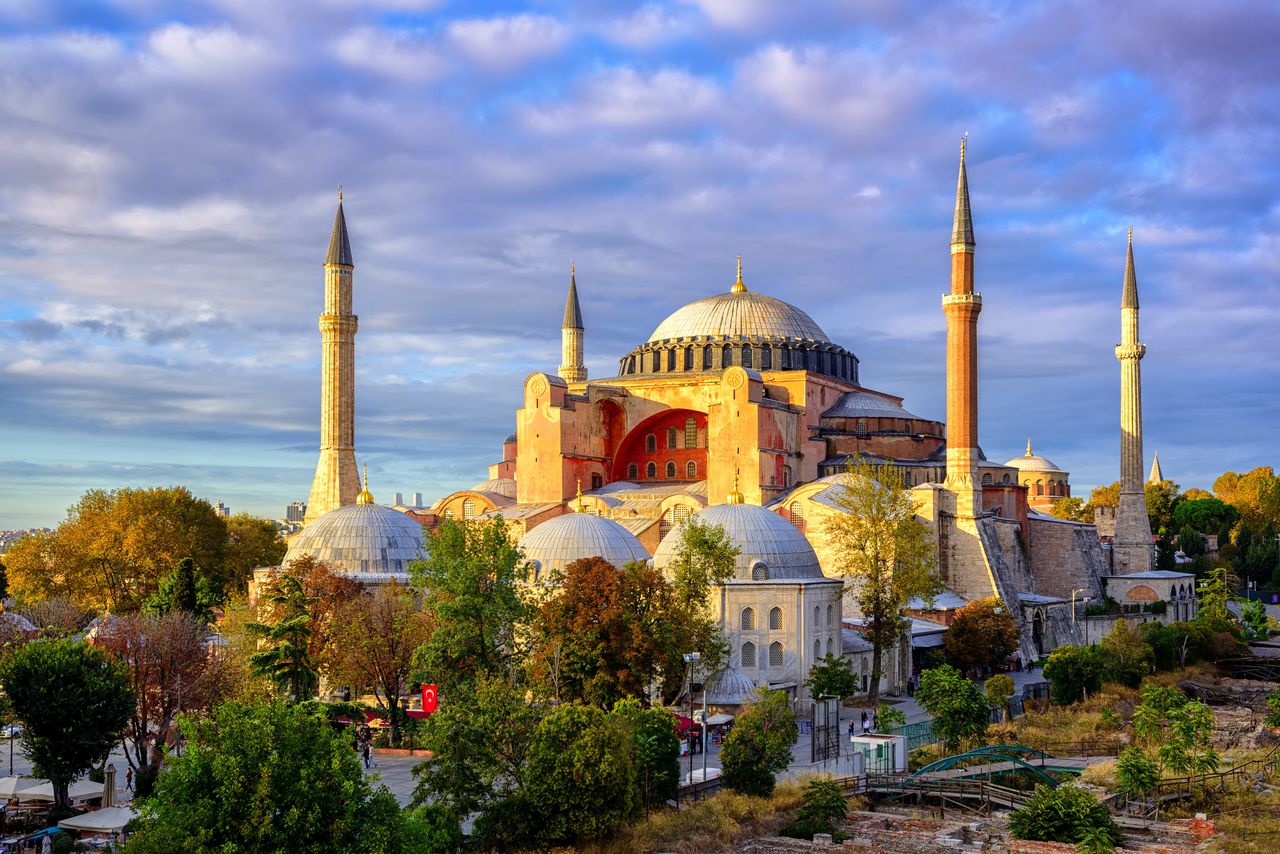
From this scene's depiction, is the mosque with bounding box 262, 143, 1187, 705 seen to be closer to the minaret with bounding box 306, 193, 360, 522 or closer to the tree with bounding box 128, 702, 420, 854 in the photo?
the minaret with bounding box 306, 193, 360, 522

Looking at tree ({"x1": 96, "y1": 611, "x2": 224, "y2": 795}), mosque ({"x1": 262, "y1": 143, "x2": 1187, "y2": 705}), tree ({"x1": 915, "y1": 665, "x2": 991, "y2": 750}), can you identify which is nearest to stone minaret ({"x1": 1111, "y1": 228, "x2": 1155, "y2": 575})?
mosque ({"x1": 262, "y1": 143, "x2": 1187, "y2": 705})

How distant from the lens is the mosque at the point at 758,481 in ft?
99.1

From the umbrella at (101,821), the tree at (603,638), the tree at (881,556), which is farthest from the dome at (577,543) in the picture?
the umbrella at (101,821)

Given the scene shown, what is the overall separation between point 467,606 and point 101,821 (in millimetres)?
7494

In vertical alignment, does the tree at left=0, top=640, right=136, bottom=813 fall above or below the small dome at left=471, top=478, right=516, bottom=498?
below

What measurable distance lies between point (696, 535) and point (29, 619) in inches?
730

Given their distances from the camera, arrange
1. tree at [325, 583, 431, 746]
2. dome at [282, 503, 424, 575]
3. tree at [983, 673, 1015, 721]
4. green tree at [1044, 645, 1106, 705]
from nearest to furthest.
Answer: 1. tree at [325, 583, 431, 746]
2. tree at [983, 673, 1015, 721]
3. green tree at [1044, 645, 1106, 705]
4. dome at [282, 503, 424, 575]

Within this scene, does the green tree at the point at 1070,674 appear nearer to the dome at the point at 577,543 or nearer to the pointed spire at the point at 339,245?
the dome at the point at 577,543

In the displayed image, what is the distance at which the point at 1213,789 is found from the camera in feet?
71.5

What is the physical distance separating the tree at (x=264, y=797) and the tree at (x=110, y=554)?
93.3ft

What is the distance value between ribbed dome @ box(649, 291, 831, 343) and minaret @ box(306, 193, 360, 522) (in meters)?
12.7

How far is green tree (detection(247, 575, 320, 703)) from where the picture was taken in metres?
21.8

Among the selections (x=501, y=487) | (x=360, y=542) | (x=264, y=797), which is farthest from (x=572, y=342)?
(x=264, y=797)

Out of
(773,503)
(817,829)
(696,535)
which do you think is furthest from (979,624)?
(817,829)
